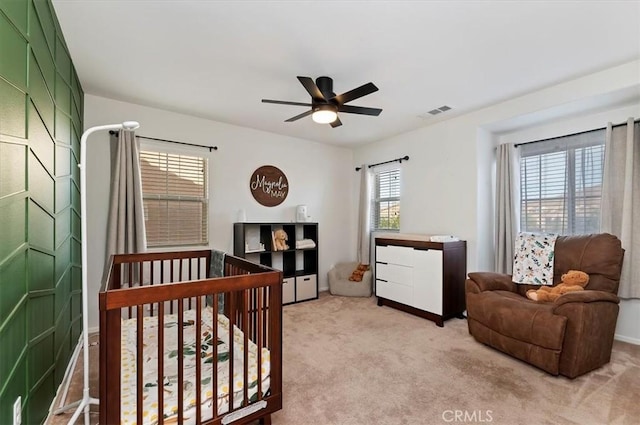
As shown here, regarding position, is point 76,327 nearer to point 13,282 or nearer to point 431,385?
point 13,282

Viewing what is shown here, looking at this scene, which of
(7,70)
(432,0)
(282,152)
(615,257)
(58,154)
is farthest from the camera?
(282,152)

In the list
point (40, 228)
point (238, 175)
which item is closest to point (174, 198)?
point (238, 175)

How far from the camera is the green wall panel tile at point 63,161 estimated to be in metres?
2.02

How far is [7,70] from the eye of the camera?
4.00 ft

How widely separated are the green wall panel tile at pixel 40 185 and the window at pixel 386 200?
3982 mm

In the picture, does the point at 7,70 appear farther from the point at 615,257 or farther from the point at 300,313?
the point at 615,257

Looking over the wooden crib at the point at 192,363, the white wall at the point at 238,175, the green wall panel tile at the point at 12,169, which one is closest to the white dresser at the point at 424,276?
the white wall at the point at 238,175

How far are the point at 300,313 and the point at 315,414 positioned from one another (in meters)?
1.98

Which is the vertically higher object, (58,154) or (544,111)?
(544,111)

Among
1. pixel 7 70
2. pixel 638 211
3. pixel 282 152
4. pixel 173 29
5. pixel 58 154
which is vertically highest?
pixel 173 29

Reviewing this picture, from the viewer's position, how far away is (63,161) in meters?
2.16

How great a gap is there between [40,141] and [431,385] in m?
2.81

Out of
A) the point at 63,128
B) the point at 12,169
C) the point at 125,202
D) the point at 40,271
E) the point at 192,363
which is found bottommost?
the point at 192,363

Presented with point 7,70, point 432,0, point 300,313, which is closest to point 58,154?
point 7,70
